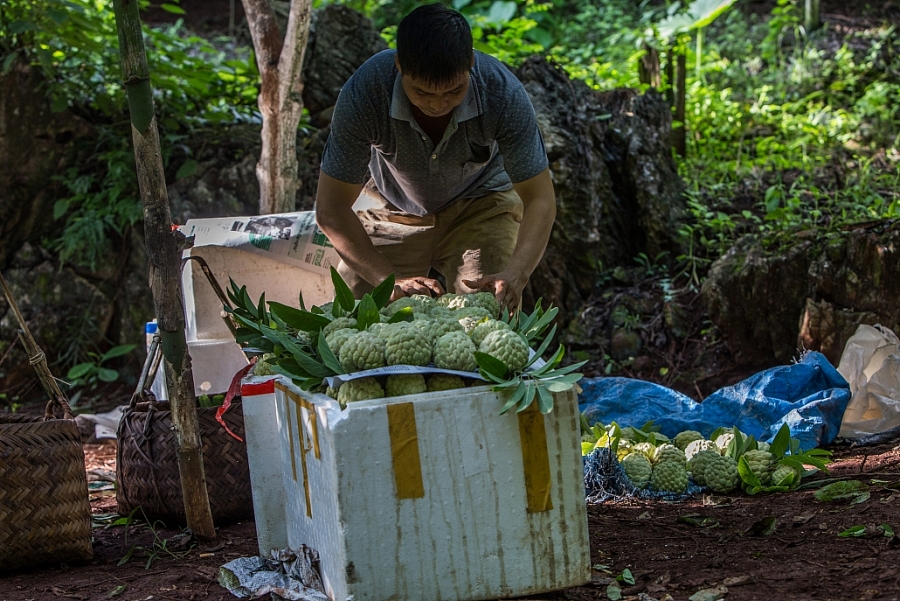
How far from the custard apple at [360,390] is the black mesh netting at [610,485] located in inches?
49.0

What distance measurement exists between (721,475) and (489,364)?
4.46 ft

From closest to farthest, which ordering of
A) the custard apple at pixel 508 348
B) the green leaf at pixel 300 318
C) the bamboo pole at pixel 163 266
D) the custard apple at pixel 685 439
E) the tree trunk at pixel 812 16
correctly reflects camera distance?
the custard apple at pixel 508 348 → the green leaf at pixel 300 318 → the bamboo pole at pixel 163 266 → the custard apple at pixel 685 439 → the tree trunk at pixel 812 16

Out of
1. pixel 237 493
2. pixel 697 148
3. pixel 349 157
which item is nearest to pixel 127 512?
pixel 237 493

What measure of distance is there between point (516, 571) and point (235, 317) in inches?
45.0

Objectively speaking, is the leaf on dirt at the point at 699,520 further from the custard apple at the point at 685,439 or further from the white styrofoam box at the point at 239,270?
the white styrofoam box at the point at 239,270

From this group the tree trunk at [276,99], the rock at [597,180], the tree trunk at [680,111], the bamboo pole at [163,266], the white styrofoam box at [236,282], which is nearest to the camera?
the bamboo pole at [163,266]

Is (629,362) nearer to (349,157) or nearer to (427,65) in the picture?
(349,157)

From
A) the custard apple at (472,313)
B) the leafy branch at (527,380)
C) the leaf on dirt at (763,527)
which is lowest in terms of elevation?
the leaf on dirt at (763,527)

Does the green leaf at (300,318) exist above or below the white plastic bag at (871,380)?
above

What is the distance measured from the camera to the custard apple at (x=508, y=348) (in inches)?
81.0

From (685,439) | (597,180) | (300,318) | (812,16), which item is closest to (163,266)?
(300,318)

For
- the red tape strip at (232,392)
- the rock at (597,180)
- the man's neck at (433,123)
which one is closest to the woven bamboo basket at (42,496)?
the red tape strip at (232,392)

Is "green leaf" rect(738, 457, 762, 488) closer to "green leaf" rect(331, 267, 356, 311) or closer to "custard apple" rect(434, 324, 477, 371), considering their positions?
"custard apple" rect(434, 324, 477, 371)

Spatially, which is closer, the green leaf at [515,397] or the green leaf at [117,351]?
the green leaf at [515,397]
